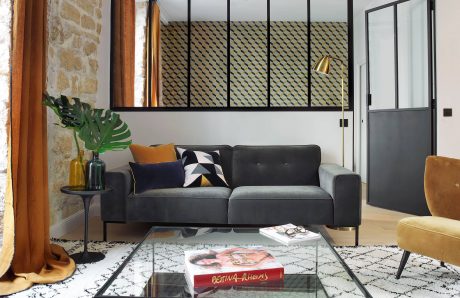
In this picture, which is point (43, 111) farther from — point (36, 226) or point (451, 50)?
point (451, 50)

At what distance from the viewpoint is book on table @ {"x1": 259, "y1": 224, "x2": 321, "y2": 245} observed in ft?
6.55

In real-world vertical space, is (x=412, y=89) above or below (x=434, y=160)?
above

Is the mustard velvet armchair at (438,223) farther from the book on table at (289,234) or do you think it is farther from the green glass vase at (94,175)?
the green glass vase at (94,175)

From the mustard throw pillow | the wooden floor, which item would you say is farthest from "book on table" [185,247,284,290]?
the mustard throw pillow

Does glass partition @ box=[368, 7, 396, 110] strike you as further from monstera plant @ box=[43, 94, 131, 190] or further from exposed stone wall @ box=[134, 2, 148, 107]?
monstera plant @ box=[43, 94, 131, 190]

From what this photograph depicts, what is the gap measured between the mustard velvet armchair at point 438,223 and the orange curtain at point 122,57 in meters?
3.10

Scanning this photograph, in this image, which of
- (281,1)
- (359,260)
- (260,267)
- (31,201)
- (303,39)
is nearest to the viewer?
(260,267)

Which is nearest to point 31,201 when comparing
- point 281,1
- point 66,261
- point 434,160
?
point 66,261

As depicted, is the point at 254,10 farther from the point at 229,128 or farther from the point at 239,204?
the point at 239,204

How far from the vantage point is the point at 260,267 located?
1.59 meters

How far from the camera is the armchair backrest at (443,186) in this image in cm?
244

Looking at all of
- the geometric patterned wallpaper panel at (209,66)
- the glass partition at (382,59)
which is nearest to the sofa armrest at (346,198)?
the glass partition at (382,59)

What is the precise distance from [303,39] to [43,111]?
5.64 meters

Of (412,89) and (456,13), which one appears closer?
(456,13)
